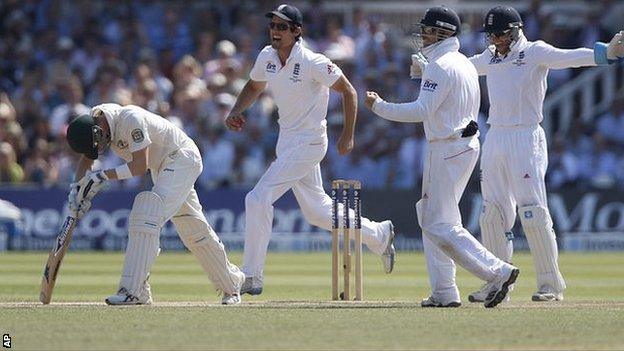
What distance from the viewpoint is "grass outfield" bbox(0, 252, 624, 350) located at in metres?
8.06

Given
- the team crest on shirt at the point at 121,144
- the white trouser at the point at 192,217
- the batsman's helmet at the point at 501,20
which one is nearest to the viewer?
the team crest on shirt at the point at 121,144

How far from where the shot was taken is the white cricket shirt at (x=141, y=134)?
10094 millimetres

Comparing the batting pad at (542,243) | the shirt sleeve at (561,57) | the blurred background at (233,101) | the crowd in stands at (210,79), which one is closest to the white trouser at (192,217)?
the batting pad at (542,243)

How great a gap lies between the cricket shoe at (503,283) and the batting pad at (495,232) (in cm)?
103

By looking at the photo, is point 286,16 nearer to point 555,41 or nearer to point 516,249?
point 516,249

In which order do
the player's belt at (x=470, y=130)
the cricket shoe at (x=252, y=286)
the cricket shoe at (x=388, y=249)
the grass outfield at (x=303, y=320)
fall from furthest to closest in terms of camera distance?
1. the cricket shoe at (x=388, y=249)
2. the cricket shoe at (x=252, y=286)
3. the player's belt at (x=470, y=130)
4. the grass outfield at (x=303, y=320)

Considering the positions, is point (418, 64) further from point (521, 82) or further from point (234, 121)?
point (234, 121)

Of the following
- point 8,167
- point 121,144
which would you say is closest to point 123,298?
point 121,144

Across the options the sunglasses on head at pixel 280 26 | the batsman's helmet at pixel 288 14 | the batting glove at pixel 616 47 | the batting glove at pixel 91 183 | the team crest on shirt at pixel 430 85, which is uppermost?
the batsman's helmet at pixel 288 14

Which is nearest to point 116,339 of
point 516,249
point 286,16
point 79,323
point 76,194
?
point 79,323

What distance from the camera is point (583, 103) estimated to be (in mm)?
22219

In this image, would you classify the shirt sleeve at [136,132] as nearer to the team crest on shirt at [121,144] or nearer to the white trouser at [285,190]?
the team crest on shirt at [121,144]

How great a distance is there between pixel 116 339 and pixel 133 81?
13.3 meters

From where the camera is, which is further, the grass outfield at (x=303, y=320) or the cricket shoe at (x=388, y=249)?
the cricket shoe at (x=388, y=249)
